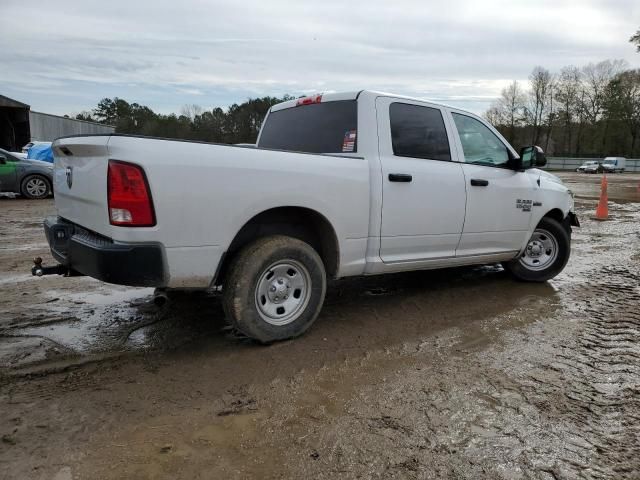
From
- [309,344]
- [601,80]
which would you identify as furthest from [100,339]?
[601,80]

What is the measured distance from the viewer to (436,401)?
3.00 metres

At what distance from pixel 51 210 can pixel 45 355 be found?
31.6 ft

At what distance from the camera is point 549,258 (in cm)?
586

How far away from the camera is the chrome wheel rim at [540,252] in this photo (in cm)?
581

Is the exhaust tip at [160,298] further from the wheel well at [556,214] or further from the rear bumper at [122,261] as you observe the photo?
the wheel well at [556,214]

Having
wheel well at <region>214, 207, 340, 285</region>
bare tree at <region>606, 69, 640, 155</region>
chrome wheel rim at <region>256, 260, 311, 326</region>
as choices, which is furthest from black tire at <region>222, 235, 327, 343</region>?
bare tree at <region>606, 69, 640, 155</region>

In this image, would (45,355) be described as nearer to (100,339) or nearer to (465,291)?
(100,339)

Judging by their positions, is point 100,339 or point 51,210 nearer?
point 100,339

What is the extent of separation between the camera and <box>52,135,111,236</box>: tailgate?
10.2 feet

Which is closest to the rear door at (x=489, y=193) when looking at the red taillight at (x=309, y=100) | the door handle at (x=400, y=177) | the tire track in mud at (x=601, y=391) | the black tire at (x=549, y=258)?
the black tire at (x=549, y=258)

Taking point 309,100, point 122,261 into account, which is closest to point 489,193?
point 309,100

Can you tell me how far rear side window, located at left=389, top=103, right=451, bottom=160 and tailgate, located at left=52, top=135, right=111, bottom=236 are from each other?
2.36 meters

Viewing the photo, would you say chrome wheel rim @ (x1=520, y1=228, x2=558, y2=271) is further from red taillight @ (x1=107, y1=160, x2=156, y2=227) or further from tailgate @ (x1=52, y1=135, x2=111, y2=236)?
tailgate @ (x1=52, y1=135, x2=111, y2=236)

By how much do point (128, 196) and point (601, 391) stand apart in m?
3.26
